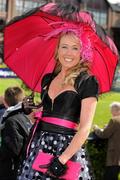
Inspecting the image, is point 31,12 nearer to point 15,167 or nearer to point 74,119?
point 74,119

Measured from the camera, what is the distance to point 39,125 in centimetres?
335

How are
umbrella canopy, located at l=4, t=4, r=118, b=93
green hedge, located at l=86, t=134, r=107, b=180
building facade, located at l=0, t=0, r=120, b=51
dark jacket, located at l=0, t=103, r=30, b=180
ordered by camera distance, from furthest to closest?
→ building facade, located at l=0, t=0, r=120, b=51 < green hedge, located at l=86, t=134, r=107, b=180 < dark jacket, located at l=0, t=103, r=30, b=180 < umbrella canopy, located at l=4, t=4, r=118, b=93

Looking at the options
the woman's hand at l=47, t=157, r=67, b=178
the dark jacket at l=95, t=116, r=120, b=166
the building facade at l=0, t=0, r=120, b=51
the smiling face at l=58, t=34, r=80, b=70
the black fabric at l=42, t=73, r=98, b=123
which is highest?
the smiling face at l=58, t=34, r=80, b=70

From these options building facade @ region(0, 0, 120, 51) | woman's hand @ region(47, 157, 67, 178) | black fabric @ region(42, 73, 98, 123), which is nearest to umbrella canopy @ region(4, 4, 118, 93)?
black fabric @ region(42, 73, 98, 123)

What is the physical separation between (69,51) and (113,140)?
10.0 ft

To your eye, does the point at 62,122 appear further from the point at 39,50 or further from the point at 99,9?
the point at 99,9

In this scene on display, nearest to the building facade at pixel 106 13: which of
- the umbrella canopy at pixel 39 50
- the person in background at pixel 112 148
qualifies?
the person in background at pixel 112 148

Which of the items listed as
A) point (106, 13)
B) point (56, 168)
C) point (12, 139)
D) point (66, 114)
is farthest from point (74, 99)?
point (106, 13)

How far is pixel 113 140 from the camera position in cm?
620

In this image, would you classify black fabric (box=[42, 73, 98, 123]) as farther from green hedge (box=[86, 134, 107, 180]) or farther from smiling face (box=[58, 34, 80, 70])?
green hedge (box=[86, 134, 107, 180])

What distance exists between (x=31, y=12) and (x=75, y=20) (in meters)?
0.38

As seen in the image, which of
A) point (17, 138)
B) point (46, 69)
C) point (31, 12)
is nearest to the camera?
point (31, 12)

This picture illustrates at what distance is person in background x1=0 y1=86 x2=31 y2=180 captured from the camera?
185 inches

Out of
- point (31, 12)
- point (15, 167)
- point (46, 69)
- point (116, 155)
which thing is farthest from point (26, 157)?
point (116, 155)
